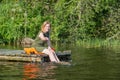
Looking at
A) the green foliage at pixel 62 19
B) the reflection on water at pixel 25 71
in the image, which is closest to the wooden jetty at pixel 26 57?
the reflection on water at pixel 25 71

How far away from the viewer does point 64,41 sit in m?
30.6

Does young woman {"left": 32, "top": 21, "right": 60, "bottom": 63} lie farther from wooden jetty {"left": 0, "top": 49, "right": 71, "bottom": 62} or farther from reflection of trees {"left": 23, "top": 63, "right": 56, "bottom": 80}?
reflection of trees {"left": 23, "top": 63, "right": 56, "bottom": 80}

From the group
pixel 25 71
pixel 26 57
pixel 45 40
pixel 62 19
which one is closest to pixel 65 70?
pixel 25 71

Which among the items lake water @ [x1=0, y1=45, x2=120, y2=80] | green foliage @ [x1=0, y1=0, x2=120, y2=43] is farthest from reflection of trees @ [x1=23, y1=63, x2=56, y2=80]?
green foliage @ [x1=0, y1=0, x2=120, y2=43]

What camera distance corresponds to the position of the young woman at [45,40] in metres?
16.9

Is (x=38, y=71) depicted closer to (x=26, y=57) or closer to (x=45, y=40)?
(x=26, y=57)

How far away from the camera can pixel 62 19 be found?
3123cm

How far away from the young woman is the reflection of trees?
489 millimetres

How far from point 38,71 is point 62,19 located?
16829 millimetres

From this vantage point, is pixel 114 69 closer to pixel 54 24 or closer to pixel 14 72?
pixel 14 72

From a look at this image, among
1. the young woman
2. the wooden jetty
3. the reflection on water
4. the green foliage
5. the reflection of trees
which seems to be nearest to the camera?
the reflection on water

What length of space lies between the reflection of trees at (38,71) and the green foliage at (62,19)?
44.1 feet

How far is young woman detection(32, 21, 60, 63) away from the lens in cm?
1688

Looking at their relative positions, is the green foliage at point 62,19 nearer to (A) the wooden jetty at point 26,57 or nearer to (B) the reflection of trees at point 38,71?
(A) the wooden jetty at point 26,57
